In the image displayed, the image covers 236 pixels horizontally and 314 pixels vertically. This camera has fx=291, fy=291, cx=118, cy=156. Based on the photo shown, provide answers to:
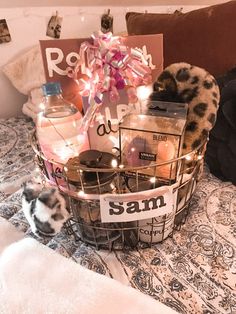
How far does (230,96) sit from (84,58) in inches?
13.7

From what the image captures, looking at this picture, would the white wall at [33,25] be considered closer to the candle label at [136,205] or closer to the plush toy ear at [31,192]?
the plush toy ear at [31,192]

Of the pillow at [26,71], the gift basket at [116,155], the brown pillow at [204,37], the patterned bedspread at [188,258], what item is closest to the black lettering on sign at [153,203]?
the gift basket at [116,155]

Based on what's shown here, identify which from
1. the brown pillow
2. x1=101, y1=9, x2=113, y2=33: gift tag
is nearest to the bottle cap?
the brown pillow

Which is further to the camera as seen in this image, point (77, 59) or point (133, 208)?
point (77, 59)

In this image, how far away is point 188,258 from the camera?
0.54m

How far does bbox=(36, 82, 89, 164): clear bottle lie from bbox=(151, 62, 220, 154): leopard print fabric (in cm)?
21

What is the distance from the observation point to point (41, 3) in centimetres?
137

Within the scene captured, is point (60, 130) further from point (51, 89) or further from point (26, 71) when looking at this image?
point (26, 71)

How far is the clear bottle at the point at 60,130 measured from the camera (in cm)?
57

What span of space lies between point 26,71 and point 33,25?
23 centimetres

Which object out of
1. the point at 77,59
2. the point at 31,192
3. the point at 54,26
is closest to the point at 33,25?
the point at 54,26

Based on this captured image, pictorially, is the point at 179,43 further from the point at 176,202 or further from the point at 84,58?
the point at 176,202

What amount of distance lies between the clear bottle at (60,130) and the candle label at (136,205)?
145 mm

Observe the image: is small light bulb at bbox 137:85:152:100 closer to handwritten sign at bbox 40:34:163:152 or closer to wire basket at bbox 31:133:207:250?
handwritten sign at bbox 40:34:163:152
